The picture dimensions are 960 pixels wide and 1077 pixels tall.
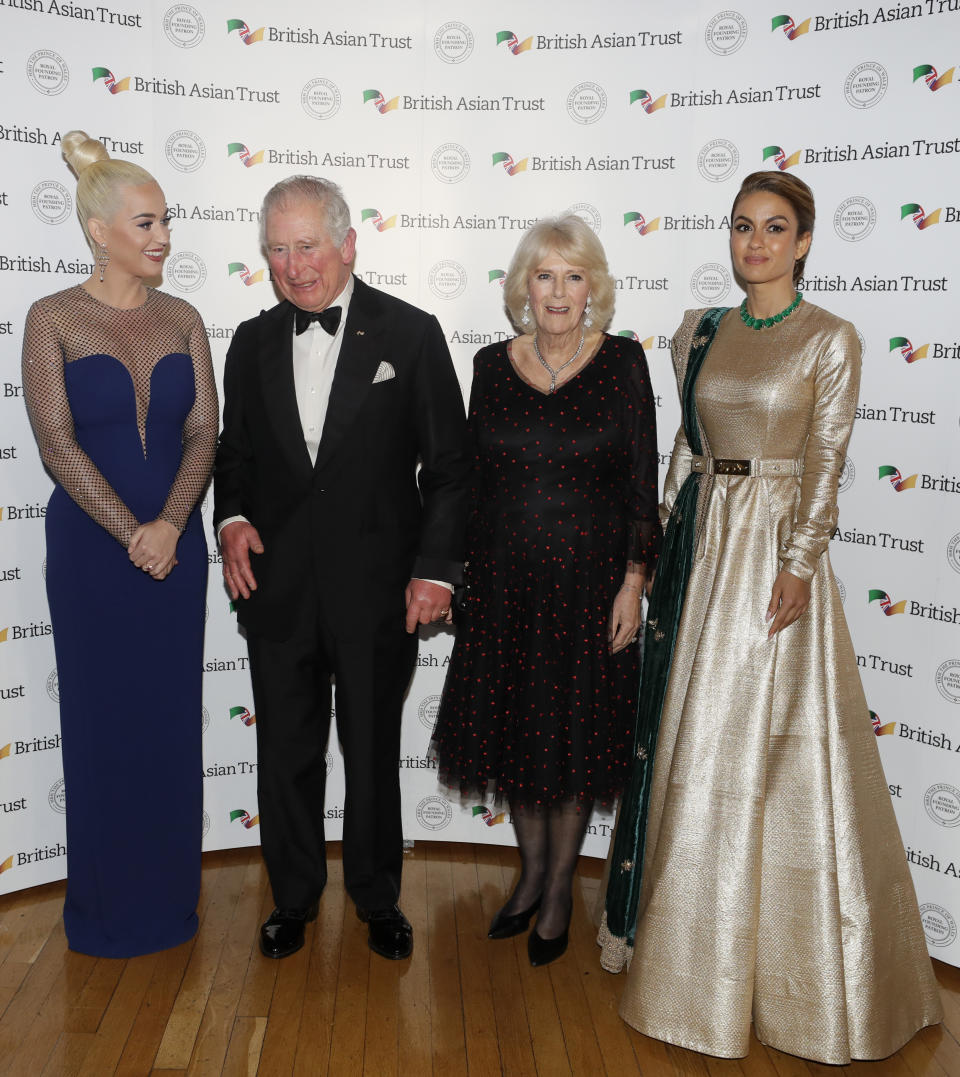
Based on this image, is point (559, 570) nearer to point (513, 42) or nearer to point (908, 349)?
point (908, 349)

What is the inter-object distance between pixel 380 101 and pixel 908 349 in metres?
1.88

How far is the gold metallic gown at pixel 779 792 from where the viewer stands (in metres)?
2.45

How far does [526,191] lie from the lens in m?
3.43

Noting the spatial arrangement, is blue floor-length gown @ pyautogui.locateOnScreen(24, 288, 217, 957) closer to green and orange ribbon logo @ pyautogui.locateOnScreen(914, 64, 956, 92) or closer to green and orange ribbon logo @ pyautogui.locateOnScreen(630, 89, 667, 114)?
green and orange ribbon logo @ pyautogui.locateOnScreen(630, 89, 667, 114)

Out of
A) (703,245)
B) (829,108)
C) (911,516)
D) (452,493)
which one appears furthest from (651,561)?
(829,108)

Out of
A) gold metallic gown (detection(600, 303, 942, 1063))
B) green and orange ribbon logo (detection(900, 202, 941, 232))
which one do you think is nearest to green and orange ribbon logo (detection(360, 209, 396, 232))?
gold metallic gown (detection(600, 303, 942, 1063))

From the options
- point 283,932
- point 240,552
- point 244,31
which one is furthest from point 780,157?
point 283,932

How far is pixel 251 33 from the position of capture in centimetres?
330

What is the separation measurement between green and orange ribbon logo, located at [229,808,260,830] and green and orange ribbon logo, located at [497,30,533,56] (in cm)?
280

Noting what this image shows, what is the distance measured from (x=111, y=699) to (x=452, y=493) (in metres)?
1.12

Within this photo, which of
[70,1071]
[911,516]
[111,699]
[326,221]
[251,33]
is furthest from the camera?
[251,33]

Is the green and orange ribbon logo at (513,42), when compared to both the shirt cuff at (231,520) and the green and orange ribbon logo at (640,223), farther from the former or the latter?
the shirt cuff at (231,520)

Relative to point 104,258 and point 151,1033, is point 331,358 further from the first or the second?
point 151,1033

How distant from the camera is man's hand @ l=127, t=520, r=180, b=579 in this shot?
2695mm
